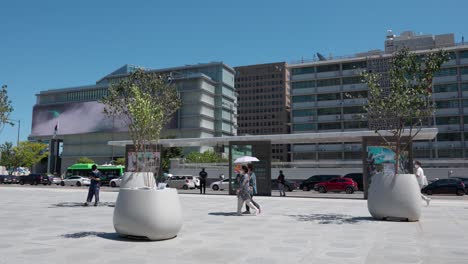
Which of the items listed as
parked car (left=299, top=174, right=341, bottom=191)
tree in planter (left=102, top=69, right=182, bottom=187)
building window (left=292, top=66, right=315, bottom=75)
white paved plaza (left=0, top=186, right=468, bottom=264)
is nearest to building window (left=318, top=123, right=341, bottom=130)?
building window (left=292, top=66, right=315, bottom=75)

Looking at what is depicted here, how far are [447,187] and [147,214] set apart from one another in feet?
96.7

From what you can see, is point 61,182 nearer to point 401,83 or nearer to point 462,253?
point 401,83

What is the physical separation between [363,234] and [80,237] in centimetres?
613

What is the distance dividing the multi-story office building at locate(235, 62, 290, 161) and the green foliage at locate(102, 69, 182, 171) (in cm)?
14956

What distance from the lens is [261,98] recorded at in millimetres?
170125

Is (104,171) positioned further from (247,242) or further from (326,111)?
(247,242)

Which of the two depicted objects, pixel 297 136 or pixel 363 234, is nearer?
pixel 363 234

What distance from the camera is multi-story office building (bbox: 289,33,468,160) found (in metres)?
71.9

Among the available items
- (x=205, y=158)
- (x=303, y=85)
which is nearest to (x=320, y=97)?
(x=303, y=85)

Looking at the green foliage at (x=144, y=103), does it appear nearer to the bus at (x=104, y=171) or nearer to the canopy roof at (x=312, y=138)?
the canopy roof at (x=312, y=138)

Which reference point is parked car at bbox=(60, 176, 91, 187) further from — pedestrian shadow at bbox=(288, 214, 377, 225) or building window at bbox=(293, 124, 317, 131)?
building window at bbox=(293, 124, 317, 131)

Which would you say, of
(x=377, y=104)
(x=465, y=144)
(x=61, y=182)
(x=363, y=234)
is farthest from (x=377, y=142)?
(x=465, y=144)

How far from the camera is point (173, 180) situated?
41.0m

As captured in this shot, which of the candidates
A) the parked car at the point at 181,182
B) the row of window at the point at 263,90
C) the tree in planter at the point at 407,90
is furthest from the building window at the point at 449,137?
the row of window at the point at 263,90
